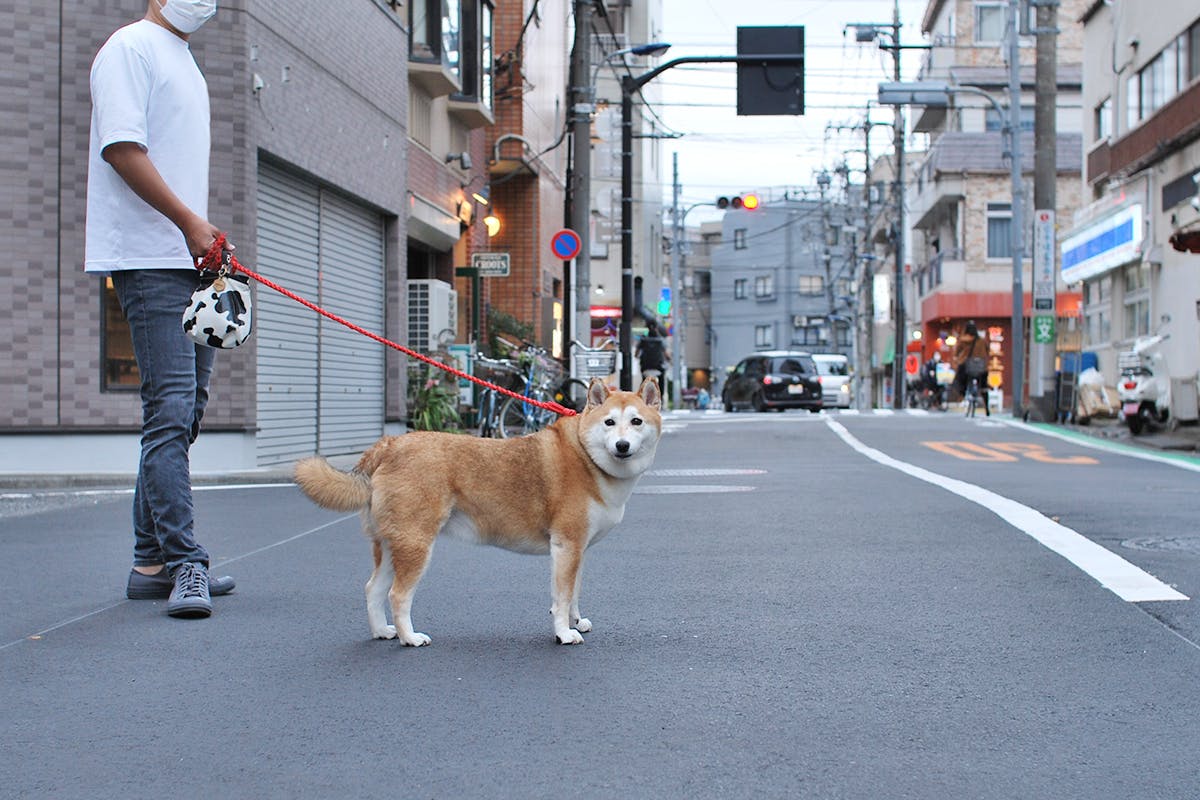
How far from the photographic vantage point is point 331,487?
13.6 feet

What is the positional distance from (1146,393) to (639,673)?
1634 cm

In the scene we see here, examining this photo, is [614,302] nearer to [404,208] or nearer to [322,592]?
[404,208]

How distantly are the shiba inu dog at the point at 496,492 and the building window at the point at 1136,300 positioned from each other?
24.5 metres

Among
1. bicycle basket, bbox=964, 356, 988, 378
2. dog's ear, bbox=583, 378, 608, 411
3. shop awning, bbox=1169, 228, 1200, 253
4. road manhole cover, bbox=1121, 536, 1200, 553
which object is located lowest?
road manhole cover, bbox=1121, 536, 1200, 553

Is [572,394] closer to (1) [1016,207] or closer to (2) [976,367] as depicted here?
(1) [1016,207]

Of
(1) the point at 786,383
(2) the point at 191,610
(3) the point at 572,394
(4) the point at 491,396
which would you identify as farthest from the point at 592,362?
(1) the point at 786,383

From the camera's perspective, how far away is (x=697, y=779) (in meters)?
2.81

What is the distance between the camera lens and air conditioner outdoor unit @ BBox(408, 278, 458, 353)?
58.4 ft

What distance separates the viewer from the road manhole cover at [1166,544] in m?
6.29

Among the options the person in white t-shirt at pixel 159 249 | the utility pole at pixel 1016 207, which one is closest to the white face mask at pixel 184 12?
the person in white t-shirt at pixel 159 249

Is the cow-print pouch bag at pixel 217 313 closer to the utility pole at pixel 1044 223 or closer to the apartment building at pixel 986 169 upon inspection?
the utility pole at pixel 1044 223

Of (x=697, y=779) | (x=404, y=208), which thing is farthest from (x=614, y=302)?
(x=697, y=779)

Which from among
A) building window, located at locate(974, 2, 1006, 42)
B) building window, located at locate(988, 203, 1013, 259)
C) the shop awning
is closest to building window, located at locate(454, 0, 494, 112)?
the shop awning

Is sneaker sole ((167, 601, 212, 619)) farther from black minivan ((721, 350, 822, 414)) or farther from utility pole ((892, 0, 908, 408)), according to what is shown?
utility pole ((892, 0, 908, 408))
